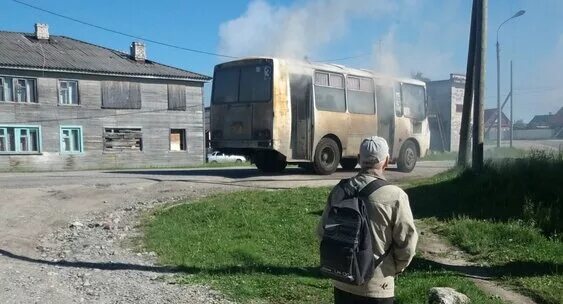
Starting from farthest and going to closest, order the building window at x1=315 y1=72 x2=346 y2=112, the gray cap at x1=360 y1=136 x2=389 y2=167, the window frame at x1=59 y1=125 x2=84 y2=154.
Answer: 1. the window frame at x1=59 y1=125 x2=84 y2=154
2. the building window at x1=315 y1=72 x2=346 y2=112
3. the gray cap at x1=360 y1=136 x2=389 y2=167

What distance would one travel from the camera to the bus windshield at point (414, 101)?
18.8 metres

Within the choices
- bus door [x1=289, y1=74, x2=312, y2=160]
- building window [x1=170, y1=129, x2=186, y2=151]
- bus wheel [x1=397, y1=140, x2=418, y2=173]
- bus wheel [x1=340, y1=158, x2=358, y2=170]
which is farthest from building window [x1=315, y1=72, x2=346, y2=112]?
building window [x1=170, y1=129, x2=186, y2=151]

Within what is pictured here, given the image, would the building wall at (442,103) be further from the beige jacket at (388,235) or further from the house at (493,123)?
the beige jacket at (388,235)

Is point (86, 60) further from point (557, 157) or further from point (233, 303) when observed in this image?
point (233, 303)

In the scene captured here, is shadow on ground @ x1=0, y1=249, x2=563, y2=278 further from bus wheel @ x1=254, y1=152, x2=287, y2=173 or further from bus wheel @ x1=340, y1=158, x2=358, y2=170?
bus wheel @ x1=340, y1=158, x2=358, y2=170

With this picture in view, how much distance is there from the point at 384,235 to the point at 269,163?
13.6 m

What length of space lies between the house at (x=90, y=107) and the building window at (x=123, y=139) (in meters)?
0.06

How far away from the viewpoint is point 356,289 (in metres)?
3.23

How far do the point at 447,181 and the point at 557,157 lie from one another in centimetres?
227

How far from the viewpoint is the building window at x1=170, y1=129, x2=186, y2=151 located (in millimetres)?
36750

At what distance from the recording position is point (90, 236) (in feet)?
27.7

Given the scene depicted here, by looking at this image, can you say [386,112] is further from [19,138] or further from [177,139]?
[19,138]

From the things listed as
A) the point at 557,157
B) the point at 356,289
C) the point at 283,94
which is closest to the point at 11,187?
the point at 283,94

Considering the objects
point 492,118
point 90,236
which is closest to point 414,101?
point 90,236
